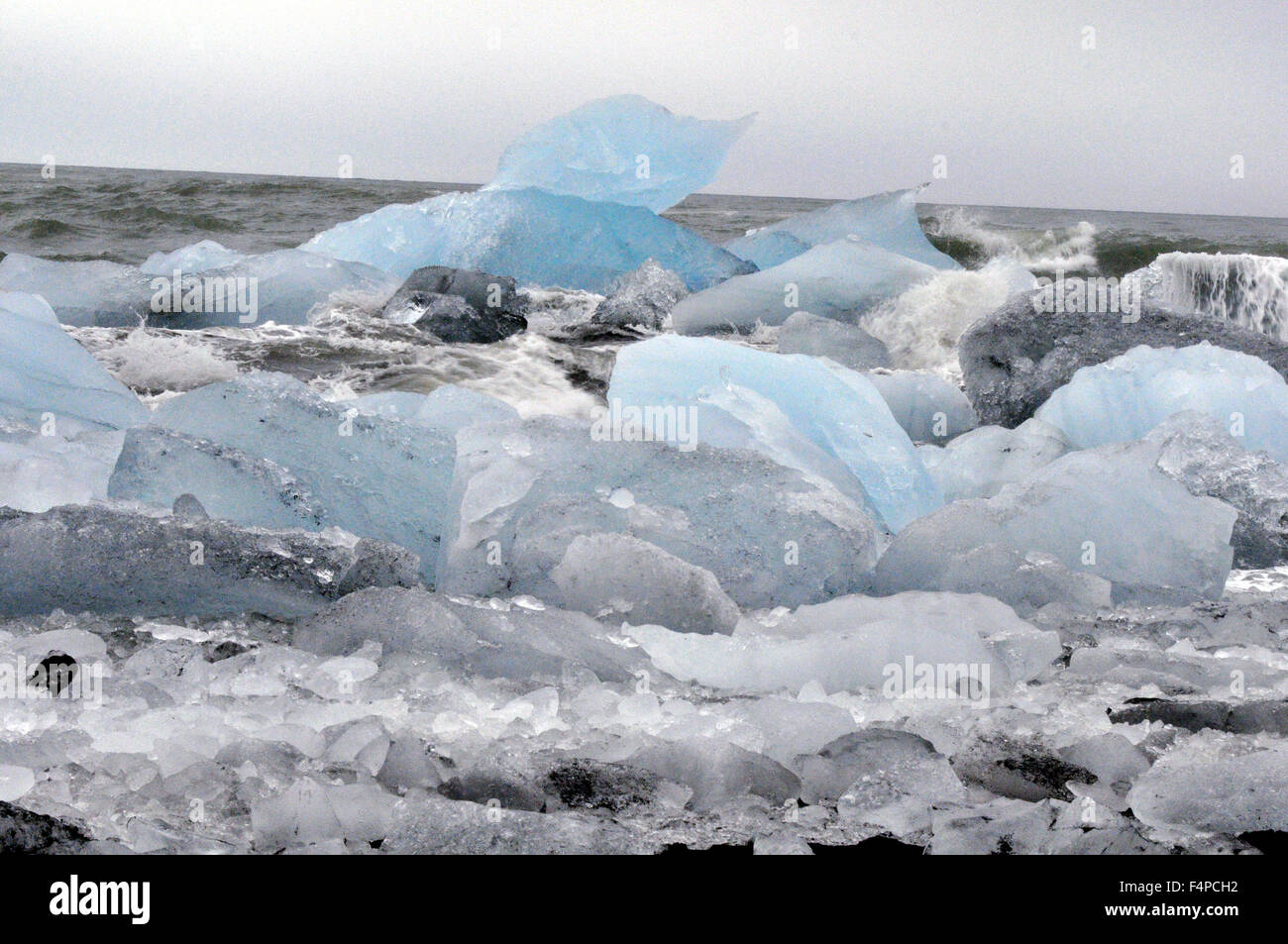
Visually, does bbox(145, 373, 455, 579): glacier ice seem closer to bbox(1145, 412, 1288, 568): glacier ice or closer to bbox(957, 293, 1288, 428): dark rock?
bbox(1145, 412, 1288, 568): glacier ice

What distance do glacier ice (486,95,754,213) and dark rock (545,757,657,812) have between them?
7835 mm

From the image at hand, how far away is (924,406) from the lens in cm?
562

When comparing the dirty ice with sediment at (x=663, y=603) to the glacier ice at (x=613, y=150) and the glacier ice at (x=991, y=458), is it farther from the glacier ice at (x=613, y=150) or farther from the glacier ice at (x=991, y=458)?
the glacier ice at (x=613, y=150)

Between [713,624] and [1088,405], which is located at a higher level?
[1088,405]

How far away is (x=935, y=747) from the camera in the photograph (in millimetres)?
1971

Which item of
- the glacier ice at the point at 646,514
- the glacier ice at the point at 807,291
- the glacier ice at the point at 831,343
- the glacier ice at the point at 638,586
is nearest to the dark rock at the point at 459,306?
the glacier ice at the point at 807,291

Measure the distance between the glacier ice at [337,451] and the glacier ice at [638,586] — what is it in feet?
2.53

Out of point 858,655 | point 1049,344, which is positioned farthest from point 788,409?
point 1049,344

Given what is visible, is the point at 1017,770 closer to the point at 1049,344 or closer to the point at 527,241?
the point at 1049,344

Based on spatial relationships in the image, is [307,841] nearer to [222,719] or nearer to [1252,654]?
[222,719]
